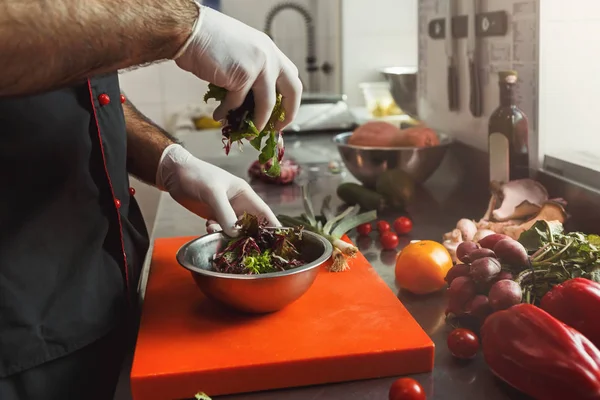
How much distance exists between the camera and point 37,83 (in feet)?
2.49

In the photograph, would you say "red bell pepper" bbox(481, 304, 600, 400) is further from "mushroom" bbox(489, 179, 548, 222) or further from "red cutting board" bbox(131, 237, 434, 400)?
"mushroom" bbox(489, 179, 548, 222)

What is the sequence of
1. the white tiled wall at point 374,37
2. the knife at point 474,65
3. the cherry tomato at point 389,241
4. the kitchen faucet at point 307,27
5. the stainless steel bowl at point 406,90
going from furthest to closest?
the kitchen faucet at point 307,27, the white tiled wall at point 374,37, the stainless steel bowl at point 406,90, the knife at point 474,65, the cherry tomato at point 389,241

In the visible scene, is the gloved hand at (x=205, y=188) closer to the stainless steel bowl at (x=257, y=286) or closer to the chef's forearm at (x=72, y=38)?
the stainless steel bowl at (x=257, y=286)

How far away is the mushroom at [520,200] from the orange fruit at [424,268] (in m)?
0.29

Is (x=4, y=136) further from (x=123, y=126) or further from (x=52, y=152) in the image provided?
(x=123, y=126)

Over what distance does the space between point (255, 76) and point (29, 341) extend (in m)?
0.50

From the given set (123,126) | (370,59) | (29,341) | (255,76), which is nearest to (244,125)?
(255,76)

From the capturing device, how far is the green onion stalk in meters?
1.17

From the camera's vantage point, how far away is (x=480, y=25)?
1708 millimetres

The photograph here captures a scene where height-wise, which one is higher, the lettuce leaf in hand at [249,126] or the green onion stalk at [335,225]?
the lettuce leaf in hand at [249,126]

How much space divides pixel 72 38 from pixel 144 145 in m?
0.57

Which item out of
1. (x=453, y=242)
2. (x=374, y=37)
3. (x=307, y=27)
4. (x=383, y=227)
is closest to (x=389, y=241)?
(x=383, y=227)

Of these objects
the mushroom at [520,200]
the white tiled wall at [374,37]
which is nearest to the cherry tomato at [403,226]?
the mushroom at [520,200]

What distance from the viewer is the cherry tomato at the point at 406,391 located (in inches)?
29.3
